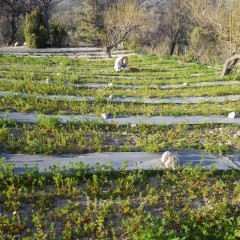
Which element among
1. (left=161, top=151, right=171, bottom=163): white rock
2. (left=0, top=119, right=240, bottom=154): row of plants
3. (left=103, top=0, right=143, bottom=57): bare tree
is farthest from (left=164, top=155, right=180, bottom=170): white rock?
(left=103, top=0, right=143, bottom=57): bare tree

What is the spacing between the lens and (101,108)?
8.51 m

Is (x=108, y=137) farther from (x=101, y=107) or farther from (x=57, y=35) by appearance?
(x=57, y=35)

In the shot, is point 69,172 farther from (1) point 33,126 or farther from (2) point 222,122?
(2) point 222,122

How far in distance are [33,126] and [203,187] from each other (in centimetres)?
391

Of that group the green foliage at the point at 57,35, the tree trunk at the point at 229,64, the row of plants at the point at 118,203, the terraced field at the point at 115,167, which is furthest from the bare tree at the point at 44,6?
the row of plants at the point at 118,203

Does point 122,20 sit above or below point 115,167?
above

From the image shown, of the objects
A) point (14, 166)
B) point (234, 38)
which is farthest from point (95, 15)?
point (14, 166)

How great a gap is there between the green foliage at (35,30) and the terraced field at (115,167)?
1700 cm

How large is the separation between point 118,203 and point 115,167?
90cm

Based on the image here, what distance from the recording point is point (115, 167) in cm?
542

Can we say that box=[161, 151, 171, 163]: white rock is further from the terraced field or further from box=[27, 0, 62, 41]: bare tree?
box=[27, 0, 62, 41]: bare tree

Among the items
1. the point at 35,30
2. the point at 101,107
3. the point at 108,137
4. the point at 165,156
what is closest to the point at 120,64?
the point at 101,107

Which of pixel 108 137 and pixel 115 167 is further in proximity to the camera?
pixel 108 137

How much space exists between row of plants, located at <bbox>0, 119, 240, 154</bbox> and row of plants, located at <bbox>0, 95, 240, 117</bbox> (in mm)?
930
